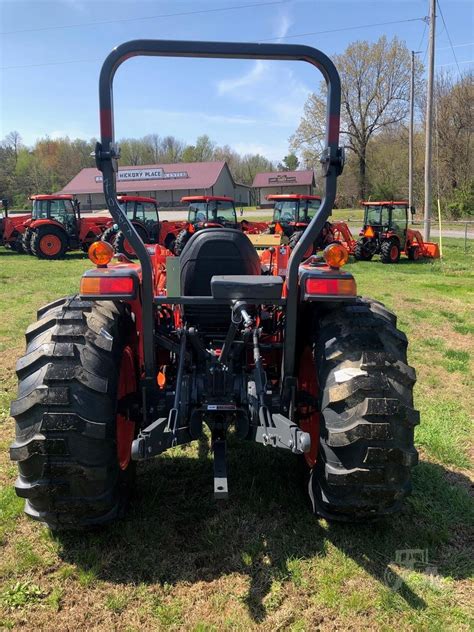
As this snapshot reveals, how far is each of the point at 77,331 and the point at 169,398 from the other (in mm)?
675

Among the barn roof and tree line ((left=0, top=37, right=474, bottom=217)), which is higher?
tree line ((left=0, top=37, right=474, bottom=217))

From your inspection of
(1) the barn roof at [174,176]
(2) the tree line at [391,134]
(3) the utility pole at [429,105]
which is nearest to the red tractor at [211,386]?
(1) the barn roof at [174,176]

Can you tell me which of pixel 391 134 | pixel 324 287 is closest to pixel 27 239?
pixel 324 287

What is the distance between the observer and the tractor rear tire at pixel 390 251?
1700cm

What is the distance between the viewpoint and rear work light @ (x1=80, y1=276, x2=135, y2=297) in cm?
286

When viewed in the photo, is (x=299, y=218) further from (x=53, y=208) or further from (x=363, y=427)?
(x=363, y=427)

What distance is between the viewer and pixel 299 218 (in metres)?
18.2

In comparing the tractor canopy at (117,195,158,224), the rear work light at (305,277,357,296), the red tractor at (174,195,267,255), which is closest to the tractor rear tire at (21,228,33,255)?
the tractor canopy at (117,195,158,224)

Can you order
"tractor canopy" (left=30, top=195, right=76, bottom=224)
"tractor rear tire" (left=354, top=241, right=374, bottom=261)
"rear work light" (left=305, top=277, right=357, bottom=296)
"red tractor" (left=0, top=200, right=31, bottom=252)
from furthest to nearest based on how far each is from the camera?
"red tractor" (left=0, top=200, right=31, bottom=252)
"tractor canopy" (left=30, top=195, right=76, bottom=224)
"tractor rear tire" (left=354, top=241, right=374, bottom=261)
"rear work light" (left=305, top=277, right=357, bottom=296)

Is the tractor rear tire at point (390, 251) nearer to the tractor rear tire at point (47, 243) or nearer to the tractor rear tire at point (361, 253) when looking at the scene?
the tractor rear tire at point (361, 253)

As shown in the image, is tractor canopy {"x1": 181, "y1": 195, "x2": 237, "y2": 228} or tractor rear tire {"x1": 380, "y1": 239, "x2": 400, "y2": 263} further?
tractor canopy {"x1": 181, "y1": 195, "x2": 237, "y2": 228}

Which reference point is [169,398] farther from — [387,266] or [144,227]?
[144,227]

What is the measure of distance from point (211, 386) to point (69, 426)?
814mm

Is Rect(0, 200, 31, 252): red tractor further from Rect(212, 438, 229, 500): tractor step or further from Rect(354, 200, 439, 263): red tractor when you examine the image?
Rect(212, 438, 229, 500): tractor step
